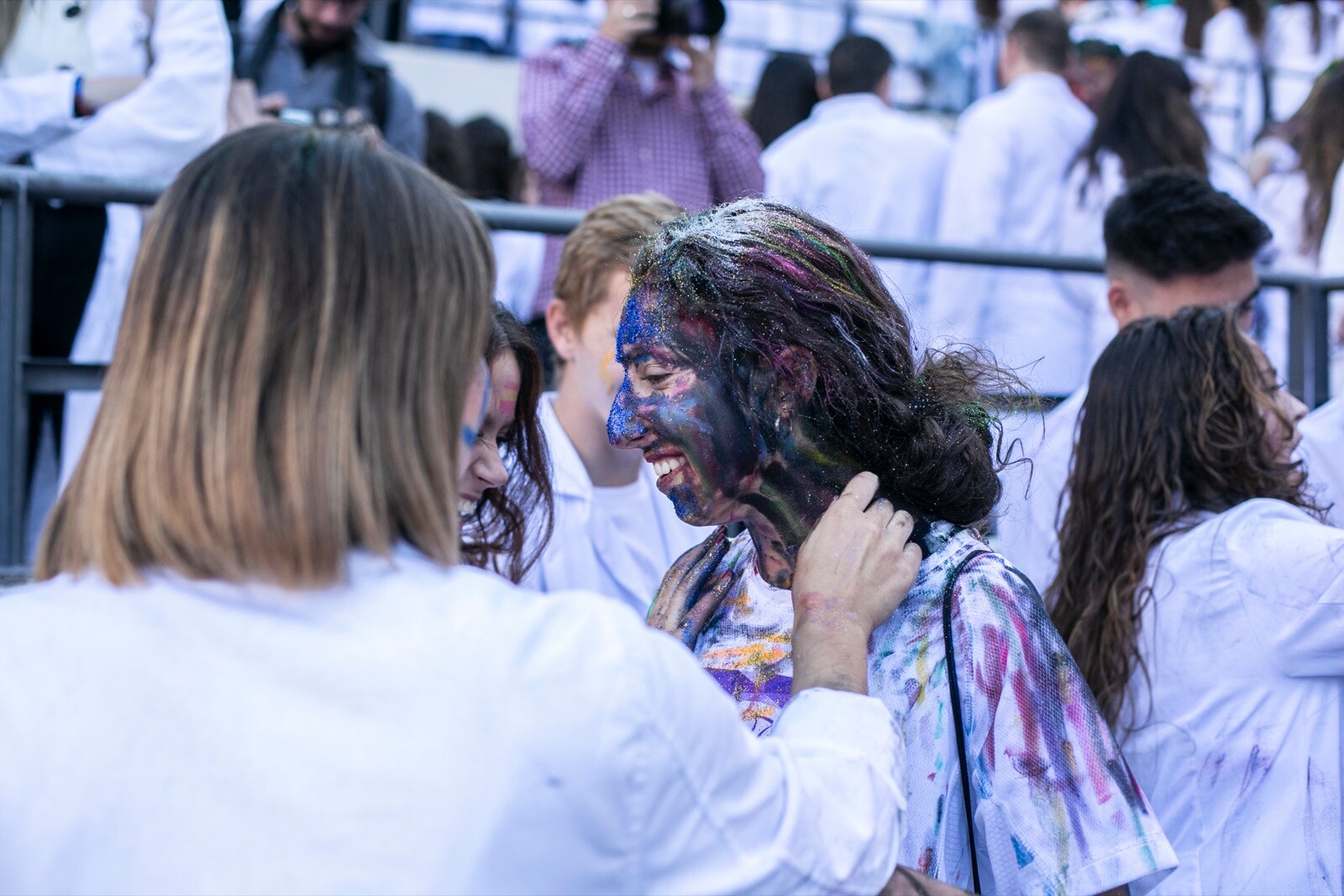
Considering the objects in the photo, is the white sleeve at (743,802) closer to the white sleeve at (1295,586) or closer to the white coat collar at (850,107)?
the white sleeve at (1295,586)

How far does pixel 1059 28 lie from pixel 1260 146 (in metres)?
2.34

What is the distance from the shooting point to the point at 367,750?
3.92 feet

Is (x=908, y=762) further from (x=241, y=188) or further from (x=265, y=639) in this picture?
(x=241, y=188)

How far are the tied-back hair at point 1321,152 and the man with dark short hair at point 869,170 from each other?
133cm

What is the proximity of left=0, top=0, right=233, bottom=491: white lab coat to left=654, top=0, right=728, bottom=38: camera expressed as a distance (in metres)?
1.38

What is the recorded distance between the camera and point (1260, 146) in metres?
6.91

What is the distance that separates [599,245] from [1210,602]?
153 cm

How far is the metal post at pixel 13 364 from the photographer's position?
2844 millimetres

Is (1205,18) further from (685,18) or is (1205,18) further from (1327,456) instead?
(1327,456)

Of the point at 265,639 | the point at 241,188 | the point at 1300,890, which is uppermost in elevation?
the point at 241,188

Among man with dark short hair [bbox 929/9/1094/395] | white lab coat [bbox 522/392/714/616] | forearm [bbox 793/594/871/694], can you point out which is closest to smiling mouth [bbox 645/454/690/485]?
forearm [bbox 793/594/871/694]

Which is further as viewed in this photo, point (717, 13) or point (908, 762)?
point (717, 13)

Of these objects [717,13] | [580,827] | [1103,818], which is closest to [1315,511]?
[1103,818]

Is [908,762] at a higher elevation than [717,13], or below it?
below
